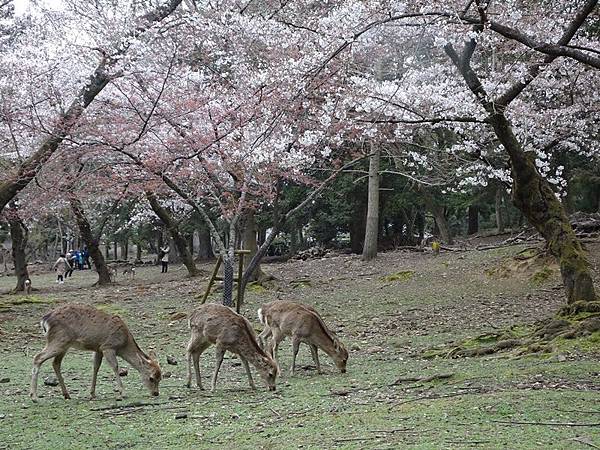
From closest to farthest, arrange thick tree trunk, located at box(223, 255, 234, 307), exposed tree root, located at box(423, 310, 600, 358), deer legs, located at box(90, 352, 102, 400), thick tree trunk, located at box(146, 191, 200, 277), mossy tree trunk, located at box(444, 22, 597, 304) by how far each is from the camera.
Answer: deer legs, located at box(90, 352, 102, 400) < exposed tree root, located at box(423, 310, 600, 358) < mossy tree trunk, located at box(444, 22, 597, 304) < thick tree trunk, located at box(223, 255, 234, 307) < thick tree trunk, located at box(146, 191, 200, 277)

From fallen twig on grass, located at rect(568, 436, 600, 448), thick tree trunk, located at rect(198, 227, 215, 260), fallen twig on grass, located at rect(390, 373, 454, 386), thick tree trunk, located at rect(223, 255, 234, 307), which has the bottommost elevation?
fallen twig on grass, located at rect(390, 373, 454, 386)

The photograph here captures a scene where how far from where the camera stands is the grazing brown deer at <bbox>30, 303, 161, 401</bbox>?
804 centimetres

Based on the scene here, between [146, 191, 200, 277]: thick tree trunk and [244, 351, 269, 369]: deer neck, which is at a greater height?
[146, 191, 200, 277]: thick tree trunk

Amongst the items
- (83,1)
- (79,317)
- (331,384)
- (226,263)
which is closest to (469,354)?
(331,384)

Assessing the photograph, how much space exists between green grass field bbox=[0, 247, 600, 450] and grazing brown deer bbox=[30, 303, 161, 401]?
0.84 ft

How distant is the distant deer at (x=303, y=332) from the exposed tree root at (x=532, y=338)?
5.06 feet

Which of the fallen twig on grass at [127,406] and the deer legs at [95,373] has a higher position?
the deer legs at [95,373]

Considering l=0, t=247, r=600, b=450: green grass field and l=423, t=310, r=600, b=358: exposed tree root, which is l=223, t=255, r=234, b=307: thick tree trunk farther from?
l=423, t=310, r=600, b=358: exposed tree root

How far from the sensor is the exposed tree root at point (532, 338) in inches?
367

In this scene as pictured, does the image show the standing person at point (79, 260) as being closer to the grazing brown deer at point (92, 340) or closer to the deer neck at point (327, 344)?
the deer neck at point (327, 344)

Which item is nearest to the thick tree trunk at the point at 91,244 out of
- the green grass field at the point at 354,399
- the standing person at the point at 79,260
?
the green grass field at the point at 354,399

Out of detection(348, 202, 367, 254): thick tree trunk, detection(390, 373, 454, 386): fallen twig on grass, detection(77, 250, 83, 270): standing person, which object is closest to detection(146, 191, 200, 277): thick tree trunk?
detection(348, 202, 367, 254): thick tree trunk

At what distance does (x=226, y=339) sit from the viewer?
8570 millimetres

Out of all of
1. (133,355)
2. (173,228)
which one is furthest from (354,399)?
(173,228)
